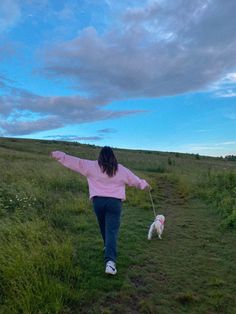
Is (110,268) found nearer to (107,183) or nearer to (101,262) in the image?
(101,262)

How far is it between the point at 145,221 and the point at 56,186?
497cm

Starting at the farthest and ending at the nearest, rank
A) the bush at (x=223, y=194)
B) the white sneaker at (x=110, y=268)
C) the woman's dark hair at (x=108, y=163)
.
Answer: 1. the bush at (x=223, y=194)
2. the woman's dark hair at (x=108, y=163)
3. the white sneaker at (x=110, y=268)

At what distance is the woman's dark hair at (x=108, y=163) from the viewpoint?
21.0 feet

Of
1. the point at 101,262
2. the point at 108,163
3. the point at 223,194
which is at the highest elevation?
the point at 108,163

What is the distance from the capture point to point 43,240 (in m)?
6.72

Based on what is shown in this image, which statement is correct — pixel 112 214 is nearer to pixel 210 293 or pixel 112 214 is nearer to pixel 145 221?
pixel 210 293

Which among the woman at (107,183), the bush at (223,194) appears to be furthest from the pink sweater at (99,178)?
the bush at (223,194)

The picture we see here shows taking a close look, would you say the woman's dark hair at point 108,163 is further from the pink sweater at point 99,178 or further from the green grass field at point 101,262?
the green grass field at point 101,262

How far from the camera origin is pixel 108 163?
6410 mm

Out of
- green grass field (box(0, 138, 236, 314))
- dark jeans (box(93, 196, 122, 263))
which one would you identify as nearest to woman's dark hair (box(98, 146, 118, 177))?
dark jeans (box(93, 196, 122, 263))

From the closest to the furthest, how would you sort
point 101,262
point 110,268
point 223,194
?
point 110,268 < point 101,262 < point 223,194

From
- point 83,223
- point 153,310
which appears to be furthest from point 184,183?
point 153,310

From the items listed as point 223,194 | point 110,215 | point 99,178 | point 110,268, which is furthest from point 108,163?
point 223,194

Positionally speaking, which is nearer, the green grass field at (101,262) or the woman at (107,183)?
the green grass field at (101,262)
